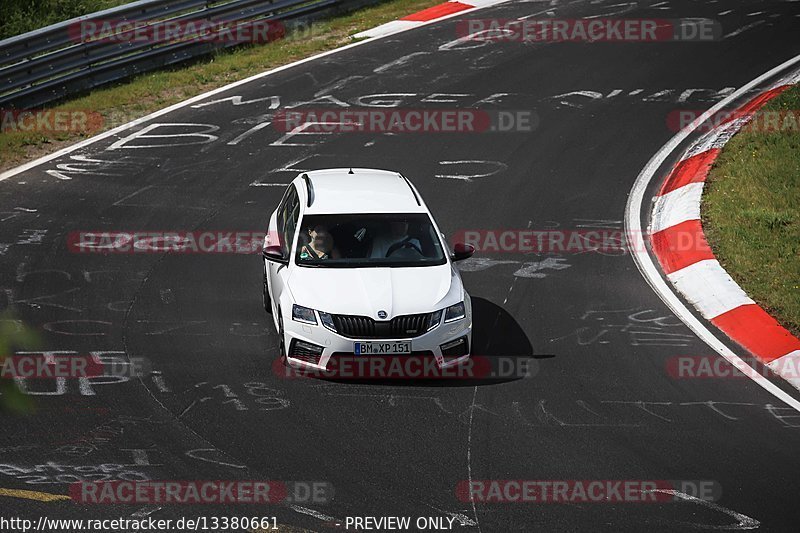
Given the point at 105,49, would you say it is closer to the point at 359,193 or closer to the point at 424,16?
the point at 424,16

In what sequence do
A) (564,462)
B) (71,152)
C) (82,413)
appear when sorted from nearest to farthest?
(564,462) → (82,413) → (71,152)

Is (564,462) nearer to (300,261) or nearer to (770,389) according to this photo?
(770,389)

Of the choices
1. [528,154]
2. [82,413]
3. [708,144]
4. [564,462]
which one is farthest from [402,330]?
[708,144]

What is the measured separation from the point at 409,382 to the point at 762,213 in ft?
20.6

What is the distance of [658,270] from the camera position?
41.9ft

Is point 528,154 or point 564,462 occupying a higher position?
point 528,154

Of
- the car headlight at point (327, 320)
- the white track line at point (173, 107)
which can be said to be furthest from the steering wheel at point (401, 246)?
the white track line at point (173, 107)

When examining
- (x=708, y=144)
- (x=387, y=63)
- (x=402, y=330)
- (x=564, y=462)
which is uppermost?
(x=387, y=63)

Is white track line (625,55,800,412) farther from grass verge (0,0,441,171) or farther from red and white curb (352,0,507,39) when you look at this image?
grass verge (0,0,441,171)

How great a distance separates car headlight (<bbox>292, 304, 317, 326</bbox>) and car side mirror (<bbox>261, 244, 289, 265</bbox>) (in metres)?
0.79

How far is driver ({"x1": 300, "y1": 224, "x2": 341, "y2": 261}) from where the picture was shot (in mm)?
10602

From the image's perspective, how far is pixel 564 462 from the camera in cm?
837

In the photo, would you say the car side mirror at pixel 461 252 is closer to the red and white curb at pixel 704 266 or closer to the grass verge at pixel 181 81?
the red and white curb at pixel 704 266

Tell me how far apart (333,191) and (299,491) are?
4.43m
